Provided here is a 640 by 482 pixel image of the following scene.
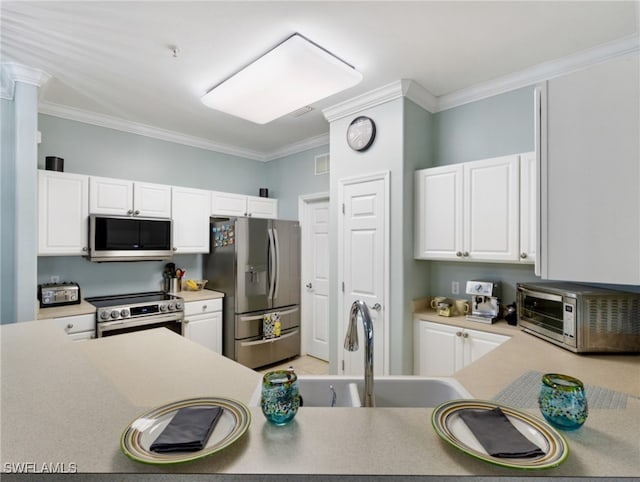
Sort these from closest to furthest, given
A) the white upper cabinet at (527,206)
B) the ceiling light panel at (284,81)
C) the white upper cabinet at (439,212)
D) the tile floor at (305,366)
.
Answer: the ceiling light panel at (284,81), the white upper cabinet at (527,206), the white upper cabinet at (439,212), the tile floor at (305,366)

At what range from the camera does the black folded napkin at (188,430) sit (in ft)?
2.38

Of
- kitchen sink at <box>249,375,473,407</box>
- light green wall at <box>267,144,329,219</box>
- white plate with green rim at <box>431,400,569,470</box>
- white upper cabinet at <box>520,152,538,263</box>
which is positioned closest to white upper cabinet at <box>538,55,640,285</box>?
white plate with green rim at <box>431,400,569,470</box>

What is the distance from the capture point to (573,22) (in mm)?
1937

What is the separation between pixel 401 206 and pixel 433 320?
0.96m

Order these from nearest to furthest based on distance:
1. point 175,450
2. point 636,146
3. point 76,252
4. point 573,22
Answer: point 175,450 < point 636,146 < point 573,22 < point 76,252

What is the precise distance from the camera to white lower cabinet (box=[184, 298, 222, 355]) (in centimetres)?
340

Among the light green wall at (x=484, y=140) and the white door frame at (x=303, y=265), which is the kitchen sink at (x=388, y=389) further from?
the white door frame at (x=303, y=265)

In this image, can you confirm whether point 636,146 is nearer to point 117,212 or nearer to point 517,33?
point 517,33

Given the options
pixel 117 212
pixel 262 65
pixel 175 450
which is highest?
pixel 262 65

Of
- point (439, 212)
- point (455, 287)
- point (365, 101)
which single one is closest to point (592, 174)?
point (439, 212)

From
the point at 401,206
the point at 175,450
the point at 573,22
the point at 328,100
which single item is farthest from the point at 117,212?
the point at 573,22

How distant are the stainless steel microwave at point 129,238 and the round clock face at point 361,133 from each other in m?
2.06

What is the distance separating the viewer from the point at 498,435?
0.78 m

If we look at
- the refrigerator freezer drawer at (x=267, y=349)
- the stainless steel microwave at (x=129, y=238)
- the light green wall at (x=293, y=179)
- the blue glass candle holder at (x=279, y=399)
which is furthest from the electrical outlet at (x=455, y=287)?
the stainless steel microwave at (x=129, y=238)
